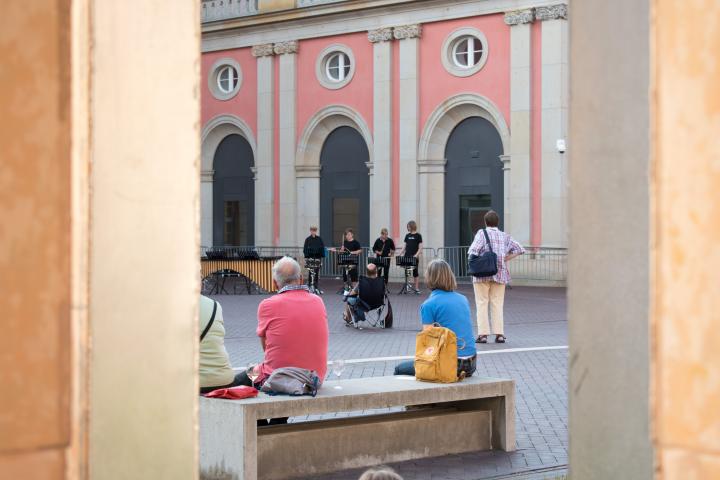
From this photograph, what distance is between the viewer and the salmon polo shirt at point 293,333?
798cm

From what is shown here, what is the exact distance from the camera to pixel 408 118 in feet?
115

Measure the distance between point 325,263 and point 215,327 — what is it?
2937 centimetres

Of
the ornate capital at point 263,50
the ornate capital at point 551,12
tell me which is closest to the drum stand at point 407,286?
the ornate capital at point 551,12

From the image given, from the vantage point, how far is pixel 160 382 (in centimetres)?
213

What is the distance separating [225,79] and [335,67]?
14.7 feet

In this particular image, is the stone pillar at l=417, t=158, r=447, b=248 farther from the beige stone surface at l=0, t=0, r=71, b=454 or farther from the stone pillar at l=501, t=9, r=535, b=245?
the beige stone surface at l=0, t=0, r=71, b=454

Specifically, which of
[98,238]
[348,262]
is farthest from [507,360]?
[348,262]

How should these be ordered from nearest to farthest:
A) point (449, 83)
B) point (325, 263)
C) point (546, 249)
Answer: point (546, 249) → point (449, 83) → point (325, 263)

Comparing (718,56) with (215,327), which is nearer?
(718,56)

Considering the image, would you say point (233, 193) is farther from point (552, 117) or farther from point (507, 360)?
point (507, 360)

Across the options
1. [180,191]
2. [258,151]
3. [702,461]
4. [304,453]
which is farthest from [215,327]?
[258,151]

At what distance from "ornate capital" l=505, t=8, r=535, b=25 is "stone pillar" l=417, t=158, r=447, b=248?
4459 millimetres

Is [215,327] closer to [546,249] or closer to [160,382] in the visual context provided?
[160,382]

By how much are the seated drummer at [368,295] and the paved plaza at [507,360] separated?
1.31 ft
